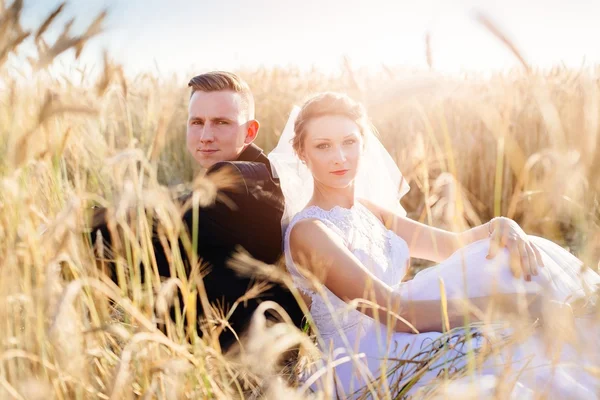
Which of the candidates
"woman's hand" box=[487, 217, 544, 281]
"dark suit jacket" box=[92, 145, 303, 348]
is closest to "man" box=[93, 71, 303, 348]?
"dark suit jacket" box=[92, 145, 303, 348]

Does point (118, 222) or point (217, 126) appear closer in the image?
point (118, 222)

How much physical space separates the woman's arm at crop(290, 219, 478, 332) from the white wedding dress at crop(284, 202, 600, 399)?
40 mm

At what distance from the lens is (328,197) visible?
2.26m

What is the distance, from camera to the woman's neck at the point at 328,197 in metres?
2.24

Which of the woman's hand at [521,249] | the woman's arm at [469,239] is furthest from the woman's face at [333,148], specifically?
the woman's hand at [521,249]

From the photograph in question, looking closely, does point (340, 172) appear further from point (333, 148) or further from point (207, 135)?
point (207, 135)

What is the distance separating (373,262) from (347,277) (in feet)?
1.20

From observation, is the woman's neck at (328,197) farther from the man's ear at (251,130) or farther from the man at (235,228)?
the man's ear at (251,130)

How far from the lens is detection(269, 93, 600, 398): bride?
1.65 m

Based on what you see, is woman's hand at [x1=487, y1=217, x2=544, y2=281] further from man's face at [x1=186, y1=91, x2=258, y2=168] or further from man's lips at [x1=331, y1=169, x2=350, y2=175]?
man's face at [x1=186, y1=91, x2=258, y2=168]

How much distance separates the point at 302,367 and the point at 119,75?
0.93 meters

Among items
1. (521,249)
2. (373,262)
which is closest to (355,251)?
(373,262)

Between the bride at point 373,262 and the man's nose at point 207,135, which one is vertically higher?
the man's nose at point 207,135

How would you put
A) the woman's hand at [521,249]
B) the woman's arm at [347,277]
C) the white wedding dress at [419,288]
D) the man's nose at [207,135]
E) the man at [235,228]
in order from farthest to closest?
1. the man's nose at [207,135]
2. the man at [235,228]
3. the woman's hand at [521,249]
4. the woman's arm at [347,277]
5. the white wedding dress at [419,288]
